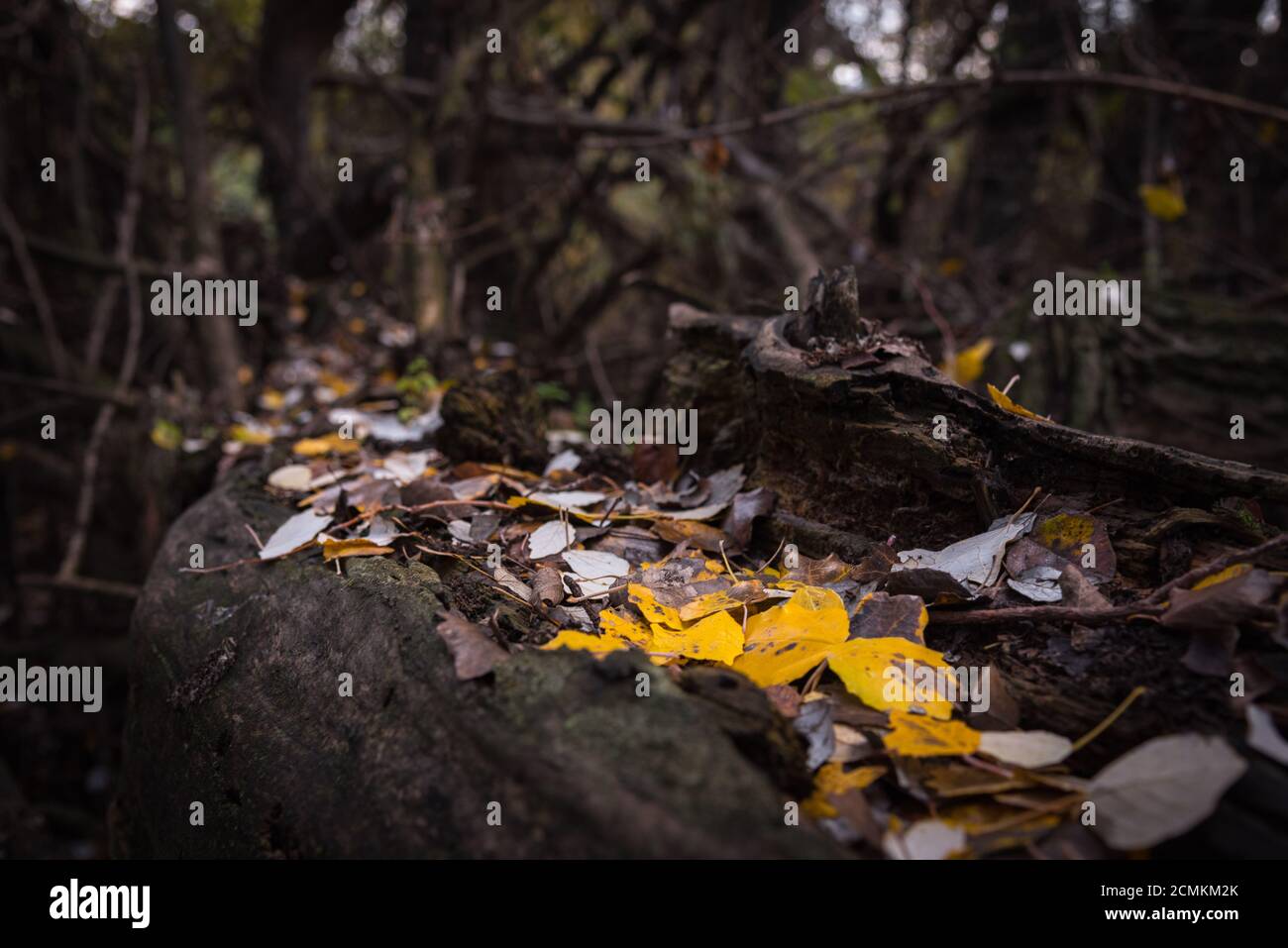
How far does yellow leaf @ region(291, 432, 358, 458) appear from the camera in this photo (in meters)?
2.25

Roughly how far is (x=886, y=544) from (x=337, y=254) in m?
5.60

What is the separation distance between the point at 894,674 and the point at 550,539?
748 mm

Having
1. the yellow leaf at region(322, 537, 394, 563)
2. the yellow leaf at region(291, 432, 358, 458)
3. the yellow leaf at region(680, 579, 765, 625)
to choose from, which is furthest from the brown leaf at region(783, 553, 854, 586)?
the yellow leaf at region(291, 432, 358, 458)

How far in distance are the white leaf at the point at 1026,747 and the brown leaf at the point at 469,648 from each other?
625mm

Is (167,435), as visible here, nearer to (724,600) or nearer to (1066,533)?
(724,600)

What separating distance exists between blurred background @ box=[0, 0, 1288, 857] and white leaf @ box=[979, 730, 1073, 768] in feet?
5.64

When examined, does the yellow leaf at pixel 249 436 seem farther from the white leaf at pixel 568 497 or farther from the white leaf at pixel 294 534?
the white leaf at pixel 568 497

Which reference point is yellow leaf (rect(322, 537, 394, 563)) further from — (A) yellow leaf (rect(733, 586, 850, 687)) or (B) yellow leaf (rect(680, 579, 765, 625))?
(A) yellow leaf (rect(733, 586, 850, 687))

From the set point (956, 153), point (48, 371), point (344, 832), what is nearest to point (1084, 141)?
point (956, 153)

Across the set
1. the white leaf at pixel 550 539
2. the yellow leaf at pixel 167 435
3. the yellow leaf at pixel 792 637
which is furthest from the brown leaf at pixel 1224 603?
the yellow leaf at pixel 167 435

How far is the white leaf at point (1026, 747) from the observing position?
0.91 metres

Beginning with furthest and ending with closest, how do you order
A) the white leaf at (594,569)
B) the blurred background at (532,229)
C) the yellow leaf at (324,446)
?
the blurred background at (532,229) → the yellow leaf at (324,446) → the white leaf at (594,569)
